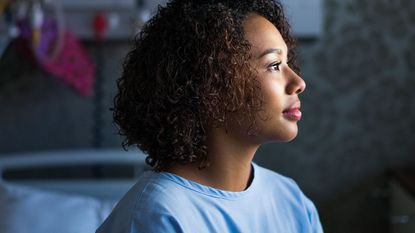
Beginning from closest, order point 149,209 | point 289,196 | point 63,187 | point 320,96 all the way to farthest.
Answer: point 149,209, point 289,196, point 63,187, point 320,96

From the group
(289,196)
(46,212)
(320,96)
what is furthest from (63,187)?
(289,196)

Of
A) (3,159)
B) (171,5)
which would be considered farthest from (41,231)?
(171,5)

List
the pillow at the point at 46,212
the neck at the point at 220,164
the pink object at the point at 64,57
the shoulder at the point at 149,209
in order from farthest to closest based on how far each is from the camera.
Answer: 1. the pink object at the point at 64,57
2. the pillow at the point at 46,212
3. the neck at the point at 220,164
4. the shoulder at the point at 149,209

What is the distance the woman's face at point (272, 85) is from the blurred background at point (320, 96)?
3.40 feet

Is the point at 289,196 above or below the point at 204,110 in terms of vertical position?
below

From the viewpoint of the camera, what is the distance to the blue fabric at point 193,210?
2.68 feet

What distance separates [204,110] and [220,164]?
99 mm

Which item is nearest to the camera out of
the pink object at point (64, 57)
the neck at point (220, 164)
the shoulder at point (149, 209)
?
the shoulder at point (149, 209)

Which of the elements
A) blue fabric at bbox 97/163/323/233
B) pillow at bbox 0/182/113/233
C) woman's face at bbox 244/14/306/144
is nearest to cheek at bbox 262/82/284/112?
woman's face at bbox 244/14/306/144

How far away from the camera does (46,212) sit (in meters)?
1.50

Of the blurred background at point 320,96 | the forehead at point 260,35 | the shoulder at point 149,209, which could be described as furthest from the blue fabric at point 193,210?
the blurred background at point 320,96

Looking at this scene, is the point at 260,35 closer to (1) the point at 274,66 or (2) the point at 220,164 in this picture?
(1) the point at 274,66

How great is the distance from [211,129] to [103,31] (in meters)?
1.09

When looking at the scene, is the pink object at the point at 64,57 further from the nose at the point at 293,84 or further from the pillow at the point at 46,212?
the nose at the point at 293,84
